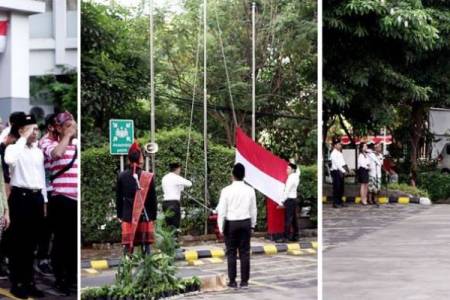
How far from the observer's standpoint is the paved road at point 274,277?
3.40 meters

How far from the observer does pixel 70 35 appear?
3.40 m

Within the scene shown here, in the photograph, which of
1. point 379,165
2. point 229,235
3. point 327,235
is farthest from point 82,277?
point 379,165

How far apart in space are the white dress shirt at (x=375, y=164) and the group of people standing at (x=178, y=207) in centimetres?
857

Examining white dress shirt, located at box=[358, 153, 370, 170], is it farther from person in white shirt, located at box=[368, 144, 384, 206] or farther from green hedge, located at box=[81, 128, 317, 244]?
green hedge, located at box=[81, 128, 317, 244]

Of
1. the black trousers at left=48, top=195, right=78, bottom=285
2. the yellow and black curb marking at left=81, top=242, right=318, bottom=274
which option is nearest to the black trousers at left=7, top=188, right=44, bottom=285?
the black trousers at left=48, top=195, right=78, bottom=285

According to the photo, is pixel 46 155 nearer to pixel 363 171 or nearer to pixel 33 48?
pixel 33 48

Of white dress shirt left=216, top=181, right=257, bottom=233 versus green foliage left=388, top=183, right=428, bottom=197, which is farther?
green foliage left=388, top=183, right=428, bottom=197

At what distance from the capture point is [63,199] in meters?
3.50

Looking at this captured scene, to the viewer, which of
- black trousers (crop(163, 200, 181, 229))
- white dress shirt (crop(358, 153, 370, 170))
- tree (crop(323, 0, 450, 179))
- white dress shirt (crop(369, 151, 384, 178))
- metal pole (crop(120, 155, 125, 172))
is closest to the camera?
metal pole (crop(120, 155, 125, 172))

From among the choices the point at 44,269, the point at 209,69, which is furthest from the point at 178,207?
the point at 44,269

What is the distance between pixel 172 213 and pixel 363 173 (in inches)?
339

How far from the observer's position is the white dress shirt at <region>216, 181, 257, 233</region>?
3.43 meters

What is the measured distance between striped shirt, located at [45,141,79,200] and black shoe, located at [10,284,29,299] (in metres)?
0.47

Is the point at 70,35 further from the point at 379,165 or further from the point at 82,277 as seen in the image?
the point at 379,165
